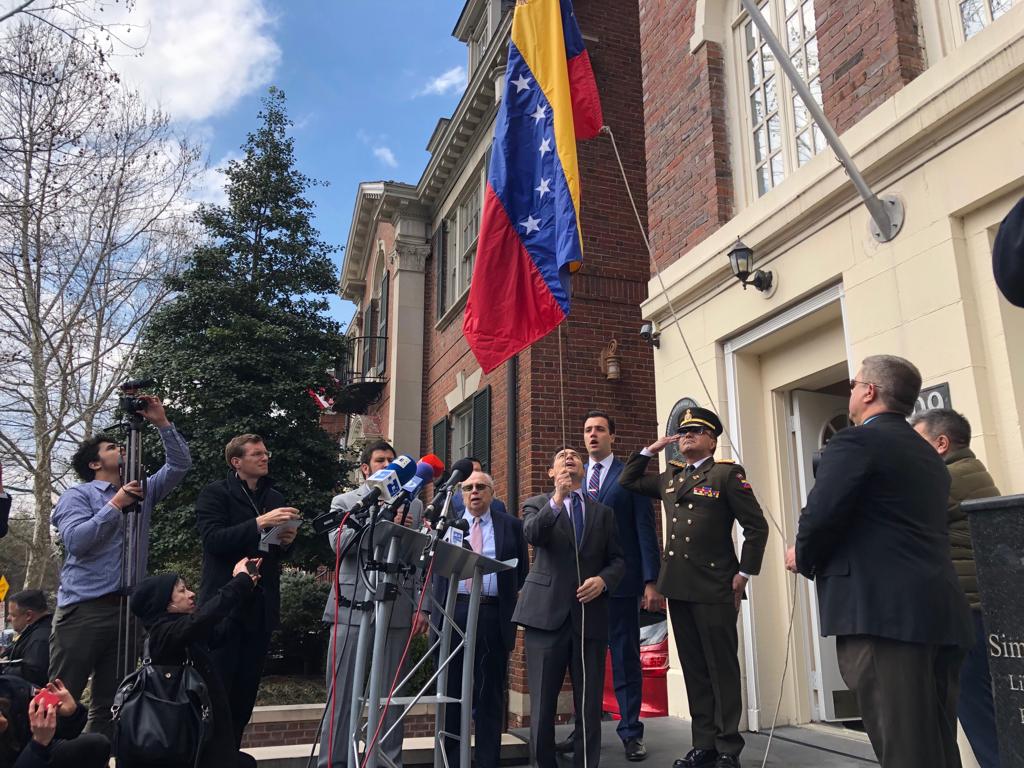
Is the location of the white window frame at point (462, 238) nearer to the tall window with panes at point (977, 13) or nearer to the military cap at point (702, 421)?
the military cap at point (702, 421)

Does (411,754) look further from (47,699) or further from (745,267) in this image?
(745,267)

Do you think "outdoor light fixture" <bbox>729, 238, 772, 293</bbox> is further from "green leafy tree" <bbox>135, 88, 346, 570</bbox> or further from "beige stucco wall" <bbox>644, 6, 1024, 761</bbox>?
"green leafy tree" <bbox>135, 88, 346, 570</bbox>

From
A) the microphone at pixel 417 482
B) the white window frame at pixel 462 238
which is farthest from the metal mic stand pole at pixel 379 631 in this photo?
the white window frame at pixel 462 238

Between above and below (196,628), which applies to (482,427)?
above

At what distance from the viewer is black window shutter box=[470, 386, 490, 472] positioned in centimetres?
1112

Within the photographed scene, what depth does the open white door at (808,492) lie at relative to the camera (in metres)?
6.21

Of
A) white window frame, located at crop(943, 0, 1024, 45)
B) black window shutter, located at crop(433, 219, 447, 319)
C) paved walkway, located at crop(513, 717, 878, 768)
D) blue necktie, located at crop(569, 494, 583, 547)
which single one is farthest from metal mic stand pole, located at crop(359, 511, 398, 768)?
black window shutter, located at crop(433, 219, 447, 319)

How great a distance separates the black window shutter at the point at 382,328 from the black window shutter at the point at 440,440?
2.81 m

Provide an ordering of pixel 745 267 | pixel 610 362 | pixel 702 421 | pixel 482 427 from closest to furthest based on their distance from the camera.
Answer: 1. pixel 702 421
2. pixel 745 267
3. pixel 610 362
4. pixel 482 427

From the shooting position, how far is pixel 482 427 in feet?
37.3

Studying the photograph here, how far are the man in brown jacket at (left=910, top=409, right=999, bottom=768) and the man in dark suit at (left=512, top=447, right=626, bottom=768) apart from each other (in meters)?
1.86

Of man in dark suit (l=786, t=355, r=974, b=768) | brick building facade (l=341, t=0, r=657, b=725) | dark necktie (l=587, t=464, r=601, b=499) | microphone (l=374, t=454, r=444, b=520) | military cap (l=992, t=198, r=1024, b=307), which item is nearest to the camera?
military cap (l=992, t=198, r=1024, b=307)

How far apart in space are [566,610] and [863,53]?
14.3ft

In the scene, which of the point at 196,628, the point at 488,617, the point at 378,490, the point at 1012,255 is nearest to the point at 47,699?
the point at 196,628
